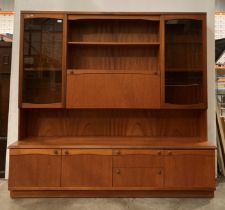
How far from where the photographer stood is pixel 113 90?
2.29 metres

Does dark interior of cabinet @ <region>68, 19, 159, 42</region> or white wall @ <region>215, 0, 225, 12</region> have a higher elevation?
white wall @ <region>215, 0, 225, 12</region>

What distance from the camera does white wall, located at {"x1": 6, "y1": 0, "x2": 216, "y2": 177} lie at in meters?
2.56

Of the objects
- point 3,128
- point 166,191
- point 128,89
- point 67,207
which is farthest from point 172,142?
point 3,128

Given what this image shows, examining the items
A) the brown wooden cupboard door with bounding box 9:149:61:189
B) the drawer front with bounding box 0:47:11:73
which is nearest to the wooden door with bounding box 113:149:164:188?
the brown wooden cupboard door with bounding box 9:149:61:189

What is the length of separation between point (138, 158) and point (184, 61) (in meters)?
1.26

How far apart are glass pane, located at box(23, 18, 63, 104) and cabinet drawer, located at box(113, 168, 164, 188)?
3.56ft

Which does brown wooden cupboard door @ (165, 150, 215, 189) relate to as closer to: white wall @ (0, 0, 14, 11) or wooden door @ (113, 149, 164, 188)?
wooden door @ (113, 149, 164, 188)

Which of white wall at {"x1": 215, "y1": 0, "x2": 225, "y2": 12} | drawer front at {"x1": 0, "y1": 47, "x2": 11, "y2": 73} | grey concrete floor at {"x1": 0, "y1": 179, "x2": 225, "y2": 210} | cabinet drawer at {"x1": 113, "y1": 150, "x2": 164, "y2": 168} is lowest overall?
grey concrete floor at {"x1": 0, "y1": 179, "x2": 225, "y2": 210}

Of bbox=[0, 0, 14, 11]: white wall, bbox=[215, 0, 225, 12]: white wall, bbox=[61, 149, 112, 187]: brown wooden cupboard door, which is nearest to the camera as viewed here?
bbox=[61, 149, 112, 187]: brown wooden cupboard door

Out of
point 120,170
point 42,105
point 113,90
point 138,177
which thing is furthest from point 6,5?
point 138,177

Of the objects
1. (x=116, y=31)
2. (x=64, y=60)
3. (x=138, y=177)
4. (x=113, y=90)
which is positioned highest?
(x=116, y=31)

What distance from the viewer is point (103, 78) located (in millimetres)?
2287

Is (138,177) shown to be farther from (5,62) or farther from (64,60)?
(5,62)

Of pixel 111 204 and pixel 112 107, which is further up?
pixel 112 107
